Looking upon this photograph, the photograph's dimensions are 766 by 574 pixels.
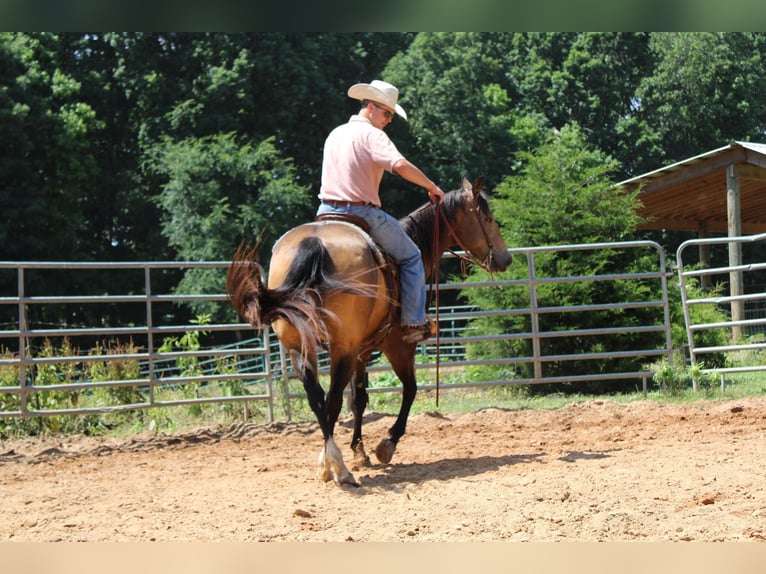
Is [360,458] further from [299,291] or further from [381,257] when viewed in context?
[299,291]

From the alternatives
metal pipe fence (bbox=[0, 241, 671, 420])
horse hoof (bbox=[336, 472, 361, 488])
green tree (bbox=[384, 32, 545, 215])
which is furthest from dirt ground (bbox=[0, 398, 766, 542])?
green tree (bbox=[384, 32, 545, 215])

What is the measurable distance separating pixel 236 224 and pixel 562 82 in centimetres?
1643

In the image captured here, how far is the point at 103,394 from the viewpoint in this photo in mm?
8867

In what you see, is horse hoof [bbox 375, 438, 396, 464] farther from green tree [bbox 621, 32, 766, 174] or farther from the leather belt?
green tree [bbox 621, 32, 766, 174]

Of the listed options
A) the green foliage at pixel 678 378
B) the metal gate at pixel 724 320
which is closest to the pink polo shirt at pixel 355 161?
the metal gate at pixel 724 320

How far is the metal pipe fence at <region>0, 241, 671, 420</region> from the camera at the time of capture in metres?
8.12

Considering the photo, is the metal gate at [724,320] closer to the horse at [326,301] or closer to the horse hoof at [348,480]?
the horse at [326,301]

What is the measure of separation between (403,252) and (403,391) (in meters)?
1.08

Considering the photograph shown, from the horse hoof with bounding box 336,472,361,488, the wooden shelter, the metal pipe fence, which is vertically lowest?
the horse hoof with bounding box 336,472,361,488

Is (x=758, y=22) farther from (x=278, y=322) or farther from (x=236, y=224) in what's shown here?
(x=236, y=224)

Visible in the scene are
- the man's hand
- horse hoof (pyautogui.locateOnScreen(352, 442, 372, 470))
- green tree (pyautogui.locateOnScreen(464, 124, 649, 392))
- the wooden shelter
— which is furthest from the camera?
the wooden shelter

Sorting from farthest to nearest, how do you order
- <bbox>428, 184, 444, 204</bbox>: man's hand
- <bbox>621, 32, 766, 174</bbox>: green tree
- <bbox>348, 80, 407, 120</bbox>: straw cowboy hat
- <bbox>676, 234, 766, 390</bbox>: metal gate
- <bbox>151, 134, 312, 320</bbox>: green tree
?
1. <bbox>621, 32, 766, 174</bbox>: green tree
2. <bbox>151, 134, 312, 320</bbox>: green tree
3. <bbox>676, 234, 766, 390</bbox>: metal gate
4. <bbox>428, 184, 444, 204</bbox>: man's hand
5. <bbox>348, 80, 407, 120</bbox>: straw cowboy hat

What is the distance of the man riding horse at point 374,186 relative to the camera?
5.69 m

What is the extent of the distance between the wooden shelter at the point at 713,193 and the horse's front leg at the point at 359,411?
6939mm
